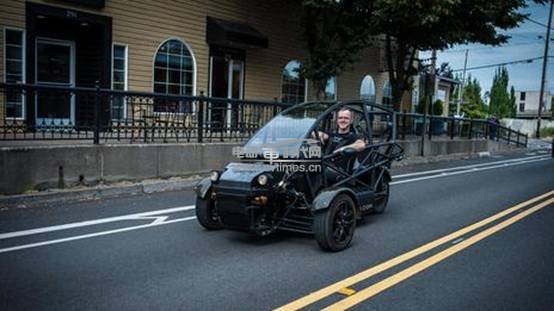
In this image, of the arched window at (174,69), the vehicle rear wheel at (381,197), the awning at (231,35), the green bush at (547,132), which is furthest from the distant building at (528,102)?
the vehicle rear wheel at (381,197)

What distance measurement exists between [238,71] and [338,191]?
13.3 metres

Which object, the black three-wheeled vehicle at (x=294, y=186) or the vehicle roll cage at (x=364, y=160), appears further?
the vehicle roll cage at (x=364, y=160)

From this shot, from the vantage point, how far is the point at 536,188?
12406mm

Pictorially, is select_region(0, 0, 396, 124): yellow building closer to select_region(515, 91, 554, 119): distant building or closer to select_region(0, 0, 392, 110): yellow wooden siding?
select_region(0, 0, 392, 110): yellow wooden siding

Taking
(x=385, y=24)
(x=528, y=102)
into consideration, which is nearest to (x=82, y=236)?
(x=385, y=24)

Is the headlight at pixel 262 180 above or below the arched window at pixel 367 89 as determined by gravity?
below

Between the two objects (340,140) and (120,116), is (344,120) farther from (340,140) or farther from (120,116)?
(120,116)

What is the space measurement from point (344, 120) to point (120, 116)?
5424 mm

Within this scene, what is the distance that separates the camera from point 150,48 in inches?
613

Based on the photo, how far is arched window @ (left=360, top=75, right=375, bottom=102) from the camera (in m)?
25.4

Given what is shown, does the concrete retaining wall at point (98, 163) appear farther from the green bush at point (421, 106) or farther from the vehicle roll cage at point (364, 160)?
the green bush at point (421, 106)

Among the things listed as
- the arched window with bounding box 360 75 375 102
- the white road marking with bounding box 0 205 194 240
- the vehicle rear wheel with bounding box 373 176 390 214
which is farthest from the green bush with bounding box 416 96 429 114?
the white road marking with bounding box 0 205 194 240

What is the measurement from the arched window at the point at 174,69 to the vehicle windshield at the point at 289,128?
9.91m

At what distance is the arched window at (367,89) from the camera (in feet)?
83.4
